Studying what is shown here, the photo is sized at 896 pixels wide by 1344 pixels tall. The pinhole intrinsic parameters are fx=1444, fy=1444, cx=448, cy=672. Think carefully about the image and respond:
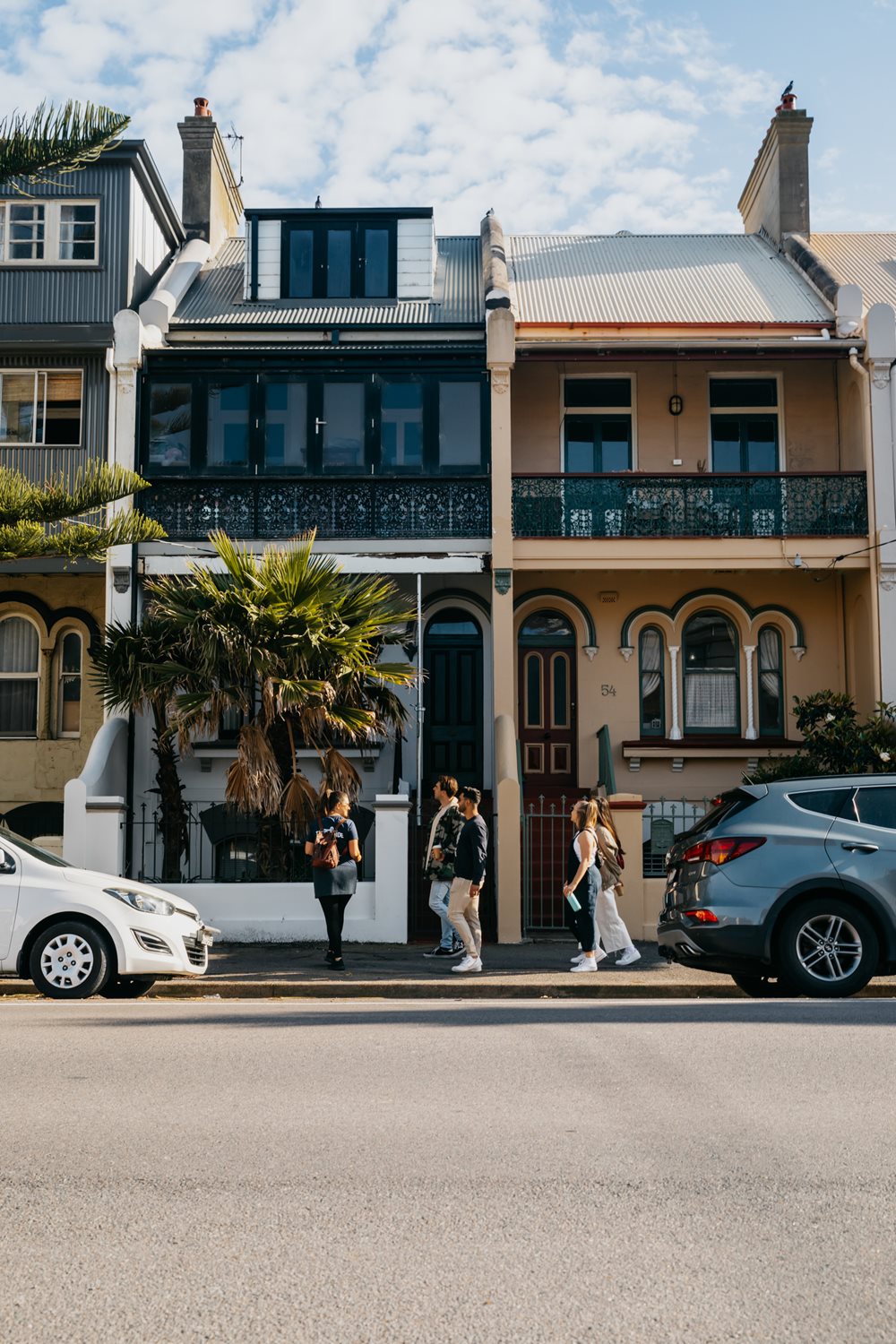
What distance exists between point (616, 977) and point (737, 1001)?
2.43m

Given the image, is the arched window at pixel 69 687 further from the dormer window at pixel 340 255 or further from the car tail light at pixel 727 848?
the car tail light at pixel 727 848

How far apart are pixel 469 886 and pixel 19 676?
385 inches

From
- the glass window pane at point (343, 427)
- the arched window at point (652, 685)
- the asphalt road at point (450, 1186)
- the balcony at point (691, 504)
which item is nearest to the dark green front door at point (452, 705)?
the arched window at point (652, 685)

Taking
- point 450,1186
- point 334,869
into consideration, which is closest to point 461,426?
point 334,869

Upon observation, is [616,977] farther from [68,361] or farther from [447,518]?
[68,361]

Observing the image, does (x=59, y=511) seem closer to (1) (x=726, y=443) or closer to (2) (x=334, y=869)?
(2) (x=334, y=869)

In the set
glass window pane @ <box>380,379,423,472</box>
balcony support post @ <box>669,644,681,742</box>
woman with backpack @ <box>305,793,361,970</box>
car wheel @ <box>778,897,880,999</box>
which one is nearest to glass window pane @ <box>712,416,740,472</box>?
balcony support post @ <box>669,644,681,742</box>

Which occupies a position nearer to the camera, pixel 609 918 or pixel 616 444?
pixel 609 918

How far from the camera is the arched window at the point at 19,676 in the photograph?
814 inches

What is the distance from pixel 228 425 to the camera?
63.2ft

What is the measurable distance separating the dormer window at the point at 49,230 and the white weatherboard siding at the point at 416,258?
4.46m

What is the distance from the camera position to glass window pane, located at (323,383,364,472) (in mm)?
19156

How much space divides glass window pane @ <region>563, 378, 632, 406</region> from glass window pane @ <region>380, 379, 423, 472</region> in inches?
117

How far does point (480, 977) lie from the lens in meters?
13.2
